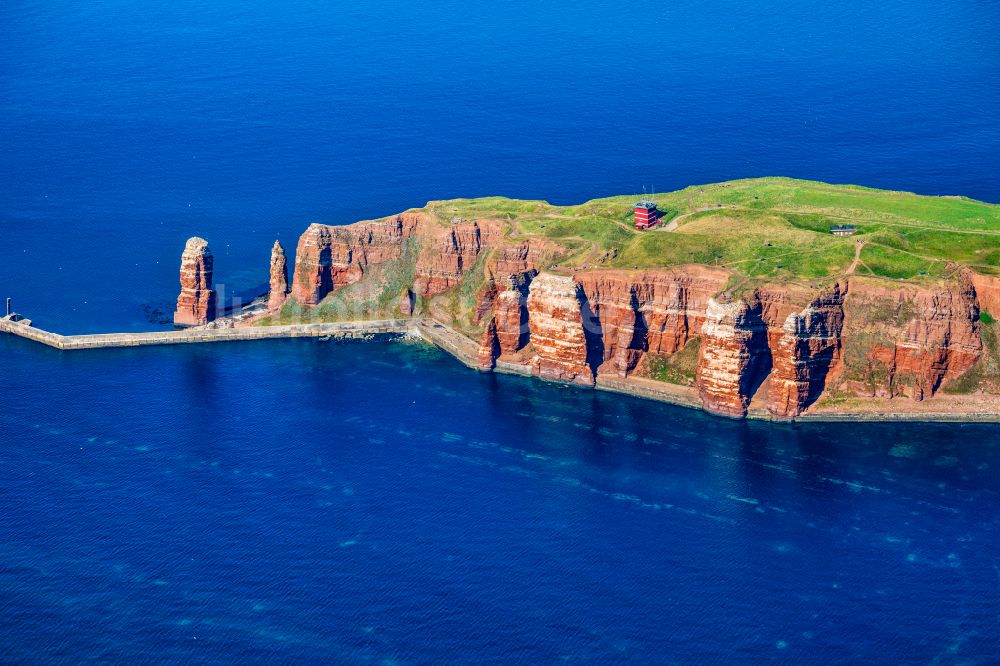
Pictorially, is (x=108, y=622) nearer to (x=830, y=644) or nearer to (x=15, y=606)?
(x=15, y=606)

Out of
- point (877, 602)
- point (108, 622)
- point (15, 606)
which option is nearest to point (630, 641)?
point (877, 602)

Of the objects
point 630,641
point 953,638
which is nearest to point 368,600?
point 630,641

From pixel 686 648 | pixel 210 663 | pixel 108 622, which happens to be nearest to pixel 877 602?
pixel 686 648

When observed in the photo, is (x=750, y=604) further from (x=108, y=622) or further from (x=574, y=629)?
(x=108, y=622)

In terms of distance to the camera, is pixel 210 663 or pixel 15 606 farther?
pixel 15 606

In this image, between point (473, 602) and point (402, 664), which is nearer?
point (402, 664)

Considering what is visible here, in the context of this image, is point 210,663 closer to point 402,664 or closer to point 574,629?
point 402,664

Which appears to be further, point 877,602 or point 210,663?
point 877,602
